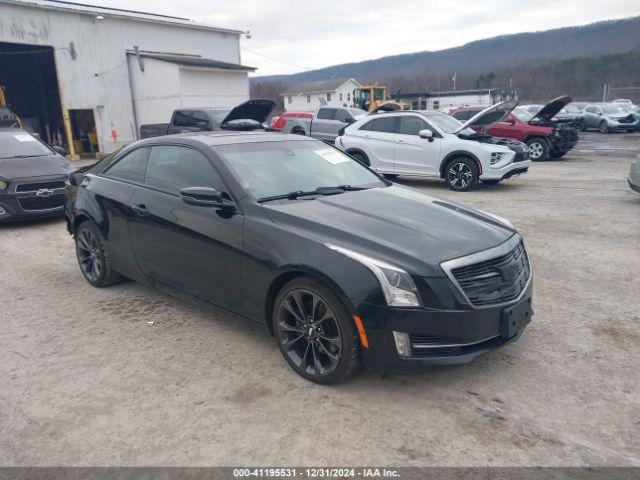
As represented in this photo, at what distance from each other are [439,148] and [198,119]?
785 centimetres

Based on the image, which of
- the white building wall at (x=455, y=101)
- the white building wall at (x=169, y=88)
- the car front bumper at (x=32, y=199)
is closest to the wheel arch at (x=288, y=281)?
the car front bumper at (x=32, y=199)

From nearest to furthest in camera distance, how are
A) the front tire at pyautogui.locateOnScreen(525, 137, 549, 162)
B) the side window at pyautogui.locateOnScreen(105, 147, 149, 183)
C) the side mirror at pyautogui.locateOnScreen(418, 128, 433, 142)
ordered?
the side window at pyautogui.locateOnScreen(105, 147, 149, 183), the side mirror at pyautogui.locateOnScreen(418, 128, 433, 142), the front tire at pyautogui.locateOnScreen(525, 137, 549, 162)

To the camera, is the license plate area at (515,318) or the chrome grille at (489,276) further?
the license plate area at (515,318)

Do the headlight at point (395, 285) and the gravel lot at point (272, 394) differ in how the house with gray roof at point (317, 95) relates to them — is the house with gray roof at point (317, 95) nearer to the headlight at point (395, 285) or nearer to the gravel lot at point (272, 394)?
the gravel lot at point (272, 394)

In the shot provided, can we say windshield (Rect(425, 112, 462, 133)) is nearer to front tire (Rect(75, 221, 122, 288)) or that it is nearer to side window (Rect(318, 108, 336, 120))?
side window (Rect(318, 108, 336, 120))

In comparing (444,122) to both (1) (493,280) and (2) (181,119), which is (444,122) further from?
(1) (493,280)

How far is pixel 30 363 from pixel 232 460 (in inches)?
78.6

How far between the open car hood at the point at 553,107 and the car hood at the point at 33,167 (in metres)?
11.9

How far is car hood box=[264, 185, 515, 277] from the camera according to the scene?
3080 mm

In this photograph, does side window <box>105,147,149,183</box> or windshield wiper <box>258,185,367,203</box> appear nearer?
windshield wiper <box>258,185,367,203</box>

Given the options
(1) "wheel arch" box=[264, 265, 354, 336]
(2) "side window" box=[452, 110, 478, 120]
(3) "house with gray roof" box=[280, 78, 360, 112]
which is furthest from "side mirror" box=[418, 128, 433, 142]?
(3) "house with gray roof" box=[280, 78, 360, 112]

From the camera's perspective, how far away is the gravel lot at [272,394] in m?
2.68

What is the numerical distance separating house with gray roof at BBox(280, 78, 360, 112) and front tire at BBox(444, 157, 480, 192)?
212ft

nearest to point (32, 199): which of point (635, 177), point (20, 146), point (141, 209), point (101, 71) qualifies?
point (20, 146)
